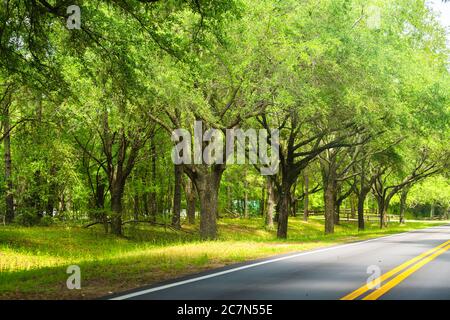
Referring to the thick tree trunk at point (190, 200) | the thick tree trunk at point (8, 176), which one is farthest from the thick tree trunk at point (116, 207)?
the thick tree trunk at point (190, 200)

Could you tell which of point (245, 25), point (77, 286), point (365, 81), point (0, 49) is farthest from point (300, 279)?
point (365, 81)

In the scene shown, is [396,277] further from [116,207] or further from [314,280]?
[116,207]

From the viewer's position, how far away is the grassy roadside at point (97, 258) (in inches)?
382

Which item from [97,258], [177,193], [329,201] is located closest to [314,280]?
[97,258]

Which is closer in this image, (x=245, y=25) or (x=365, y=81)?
(x=245, y=25)

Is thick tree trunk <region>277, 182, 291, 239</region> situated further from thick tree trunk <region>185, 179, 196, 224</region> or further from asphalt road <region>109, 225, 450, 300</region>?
asphalt road <region>109, 225, 450, 300</region>

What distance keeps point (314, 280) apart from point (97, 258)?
33.0 ft

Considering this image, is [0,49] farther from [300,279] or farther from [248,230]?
[248,230]

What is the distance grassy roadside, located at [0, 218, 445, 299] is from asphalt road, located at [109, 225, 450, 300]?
2.63ft

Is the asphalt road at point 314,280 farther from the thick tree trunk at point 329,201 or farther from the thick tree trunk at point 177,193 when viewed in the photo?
the thick tree trunk at point 329,201

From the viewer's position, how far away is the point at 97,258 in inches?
730

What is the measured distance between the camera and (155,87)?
60.2 feet

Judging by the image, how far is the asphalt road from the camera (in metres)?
8.83
